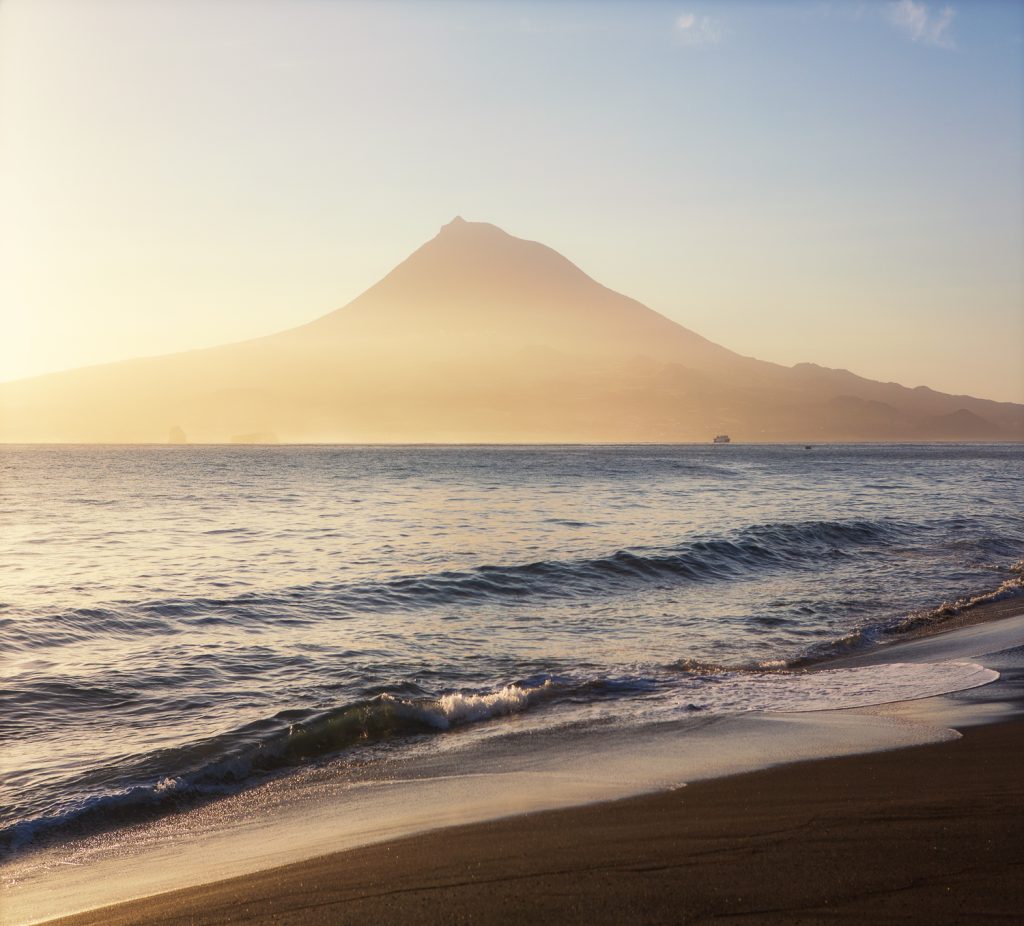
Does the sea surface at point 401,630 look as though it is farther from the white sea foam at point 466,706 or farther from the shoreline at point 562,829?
the shoreline at point 562,829

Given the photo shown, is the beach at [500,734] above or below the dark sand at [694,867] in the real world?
below

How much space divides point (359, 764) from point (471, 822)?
239 cm

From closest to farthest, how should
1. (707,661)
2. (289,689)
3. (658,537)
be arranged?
(289,689) < (707,661) < (658,537)

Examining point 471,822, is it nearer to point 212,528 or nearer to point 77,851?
point 77,851

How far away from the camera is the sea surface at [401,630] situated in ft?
Answer: 27.9

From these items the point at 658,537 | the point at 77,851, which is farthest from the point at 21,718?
the point at 658,537

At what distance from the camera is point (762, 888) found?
4465mm

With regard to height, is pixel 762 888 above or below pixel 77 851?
above

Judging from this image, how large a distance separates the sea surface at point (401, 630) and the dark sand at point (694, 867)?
8.89ft

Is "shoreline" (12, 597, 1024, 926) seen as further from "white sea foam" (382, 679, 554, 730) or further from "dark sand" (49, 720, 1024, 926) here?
"white sea foam" (382, 679, 554, 730)

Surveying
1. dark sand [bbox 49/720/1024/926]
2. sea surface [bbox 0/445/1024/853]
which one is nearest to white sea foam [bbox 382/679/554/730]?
sea surface [bbox 0/445/1024/853]

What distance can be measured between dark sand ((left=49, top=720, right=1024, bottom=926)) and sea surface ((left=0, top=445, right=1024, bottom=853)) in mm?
2709

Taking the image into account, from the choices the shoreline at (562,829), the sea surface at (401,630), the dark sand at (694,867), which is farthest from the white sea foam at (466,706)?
the dark sand at (694,867)

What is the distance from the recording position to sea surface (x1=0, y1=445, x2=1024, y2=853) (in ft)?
27.9
